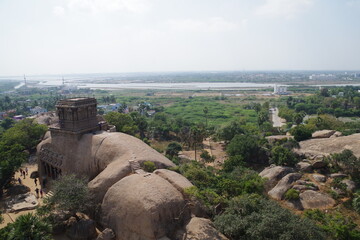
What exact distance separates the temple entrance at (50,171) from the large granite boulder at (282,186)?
24.9 meters

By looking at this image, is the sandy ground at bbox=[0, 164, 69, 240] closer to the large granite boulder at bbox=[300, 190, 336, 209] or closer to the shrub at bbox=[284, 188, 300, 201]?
the shrub at bbox=[284, 188, 300, 201]

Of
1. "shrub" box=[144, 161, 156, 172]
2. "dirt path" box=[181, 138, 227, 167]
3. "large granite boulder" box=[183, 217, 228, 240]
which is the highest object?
"shrub" box=[144, 161, 156, 172]

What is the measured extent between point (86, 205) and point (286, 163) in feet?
92.5

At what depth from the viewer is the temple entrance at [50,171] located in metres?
29.8

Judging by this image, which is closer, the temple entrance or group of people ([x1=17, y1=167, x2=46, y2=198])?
group of people ([x1=17, y1=167, x2=46, y2=198])

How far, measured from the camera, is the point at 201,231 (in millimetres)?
17781

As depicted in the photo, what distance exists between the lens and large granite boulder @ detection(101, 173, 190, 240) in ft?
58.0

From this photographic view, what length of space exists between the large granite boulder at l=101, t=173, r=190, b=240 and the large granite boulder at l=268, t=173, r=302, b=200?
13.9 m

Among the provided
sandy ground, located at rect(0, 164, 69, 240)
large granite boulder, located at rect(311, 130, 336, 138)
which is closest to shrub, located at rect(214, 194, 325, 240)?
sandy ground, located at rect(0, 164, 69, 240)

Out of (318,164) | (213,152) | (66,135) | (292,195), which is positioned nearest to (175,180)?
(292,195)

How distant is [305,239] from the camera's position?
15.6m

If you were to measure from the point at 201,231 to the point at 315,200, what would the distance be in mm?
15961

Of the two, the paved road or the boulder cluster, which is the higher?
the boulder cluster

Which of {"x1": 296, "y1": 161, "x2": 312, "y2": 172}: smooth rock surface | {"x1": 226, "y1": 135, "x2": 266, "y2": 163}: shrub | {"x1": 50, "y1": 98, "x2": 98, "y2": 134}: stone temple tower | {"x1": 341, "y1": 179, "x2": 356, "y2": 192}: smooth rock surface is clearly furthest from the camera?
{"x1": 226, "y1": 135, "x2": 266, "y2": 163}: shrub
